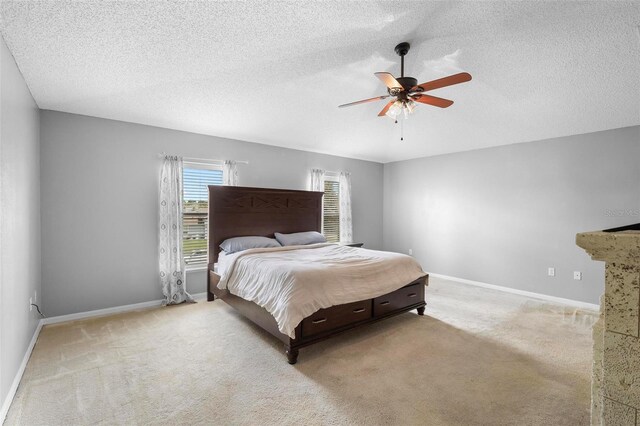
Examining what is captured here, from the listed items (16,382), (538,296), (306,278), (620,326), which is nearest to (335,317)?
(306,278)

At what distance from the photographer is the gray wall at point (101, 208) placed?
338 centimetres

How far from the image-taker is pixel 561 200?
434 cm

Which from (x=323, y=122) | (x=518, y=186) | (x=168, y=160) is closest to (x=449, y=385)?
(x=323, y=122)

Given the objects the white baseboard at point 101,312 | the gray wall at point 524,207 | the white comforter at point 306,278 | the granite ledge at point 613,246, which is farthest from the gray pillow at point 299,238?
the granite ledge at point 613,246

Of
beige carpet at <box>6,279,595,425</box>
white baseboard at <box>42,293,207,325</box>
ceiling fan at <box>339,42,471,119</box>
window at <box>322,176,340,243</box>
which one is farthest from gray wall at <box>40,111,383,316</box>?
ceiling fan at <box>339,42,471,119</box>

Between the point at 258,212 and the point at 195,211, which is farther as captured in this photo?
the point at 258,212

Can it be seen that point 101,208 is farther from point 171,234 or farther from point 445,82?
point 445,82

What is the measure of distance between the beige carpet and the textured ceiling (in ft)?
8.13

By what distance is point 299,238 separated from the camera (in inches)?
183

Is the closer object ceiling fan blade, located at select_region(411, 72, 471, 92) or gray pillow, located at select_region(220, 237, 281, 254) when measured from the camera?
ceiling fan blade, located at select_region(411, 72, 471, 92)

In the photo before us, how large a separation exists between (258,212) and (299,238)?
2.53 feet

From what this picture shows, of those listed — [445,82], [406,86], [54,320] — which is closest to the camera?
[445,82]

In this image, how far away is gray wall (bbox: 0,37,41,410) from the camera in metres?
1.96

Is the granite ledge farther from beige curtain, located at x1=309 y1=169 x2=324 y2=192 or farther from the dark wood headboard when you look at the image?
beige curtain, located at x1=309 y1=169 x2=324 y2=192
